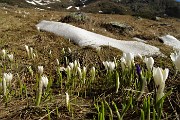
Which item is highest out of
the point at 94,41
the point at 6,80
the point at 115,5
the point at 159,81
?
the point at 159,81

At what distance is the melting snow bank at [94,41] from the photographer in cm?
720

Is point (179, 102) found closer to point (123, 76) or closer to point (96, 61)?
point (123, 76)

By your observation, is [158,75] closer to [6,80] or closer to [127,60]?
[127,60]

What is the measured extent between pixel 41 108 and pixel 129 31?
1013cm

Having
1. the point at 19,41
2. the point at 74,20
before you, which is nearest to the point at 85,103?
the point at 19,41

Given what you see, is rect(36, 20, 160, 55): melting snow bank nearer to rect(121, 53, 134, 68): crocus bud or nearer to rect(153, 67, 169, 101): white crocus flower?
rect(121, 53, 134, 68): crocus bud

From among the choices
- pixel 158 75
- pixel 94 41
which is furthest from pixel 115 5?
pixel 158 75

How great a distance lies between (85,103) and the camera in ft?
12.0

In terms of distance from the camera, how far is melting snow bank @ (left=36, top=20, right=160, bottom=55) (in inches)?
283

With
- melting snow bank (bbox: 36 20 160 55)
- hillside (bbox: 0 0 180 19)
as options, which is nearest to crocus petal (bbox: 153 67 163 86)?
melting snow bank (bbox: 36 20 160 55)

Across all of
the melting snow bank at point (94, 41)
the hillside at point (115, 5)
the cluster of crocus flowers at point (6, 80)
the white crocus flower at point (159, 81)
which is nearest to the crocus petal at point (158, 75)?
the white crocus flower at point (159, 81)

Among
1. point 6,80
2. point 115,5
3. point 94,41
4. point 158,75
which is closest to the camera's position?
point 158,75

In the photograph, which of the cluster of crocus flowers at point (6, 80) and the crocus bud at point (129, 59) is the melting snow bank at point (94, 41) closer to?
the crocus bud at point (129, 59)

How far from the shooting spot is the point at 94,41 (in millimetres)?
7797
